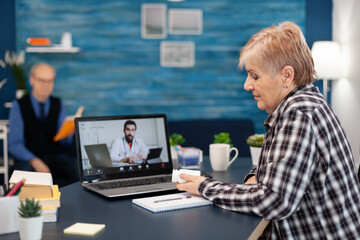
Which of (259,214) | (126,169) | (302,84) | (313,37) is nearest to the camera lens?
(259,214)

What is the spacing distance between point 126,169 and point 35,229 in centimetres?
78

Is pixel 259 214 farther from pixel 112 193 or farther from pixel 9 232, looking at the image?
pixel 9 232

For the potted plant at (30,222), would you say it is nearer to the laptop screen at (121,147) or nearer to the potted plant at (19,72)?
the laptop screen at (121,147)

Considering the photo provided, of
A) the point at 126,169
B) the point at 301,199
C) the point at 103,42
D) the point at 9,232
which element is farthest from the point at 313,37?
the point at 9,232

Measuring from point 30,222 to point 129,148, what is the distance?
82 centimetres

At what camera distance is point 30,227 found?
1.04 m

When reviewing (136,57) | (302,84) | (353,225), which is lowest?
(353,225)

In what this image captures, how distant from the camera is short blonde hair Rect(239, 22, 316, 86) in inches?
51.1

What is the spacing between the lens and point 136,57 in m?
4.66

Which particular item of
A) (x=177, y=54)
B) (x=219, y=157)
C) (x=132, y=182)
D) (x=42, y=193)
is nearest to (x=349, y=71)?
(x=177, y=54)

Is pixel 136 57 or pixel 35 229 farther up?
pixel 136 57

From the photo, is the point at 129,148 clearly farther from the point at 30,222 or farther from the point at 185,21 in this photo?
the point at 185,21

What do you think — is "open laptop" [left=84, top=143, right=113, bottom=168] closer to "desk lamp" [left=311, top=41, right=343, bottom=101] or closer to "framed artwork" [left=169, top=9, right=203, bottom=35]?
"desk lamp" [left=311, top=41, right=343, bottom=101]

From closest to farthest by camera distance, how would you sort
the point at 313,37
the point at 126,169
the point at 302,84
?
the point at 302,84
the point at 126,169
the point at 313,37
